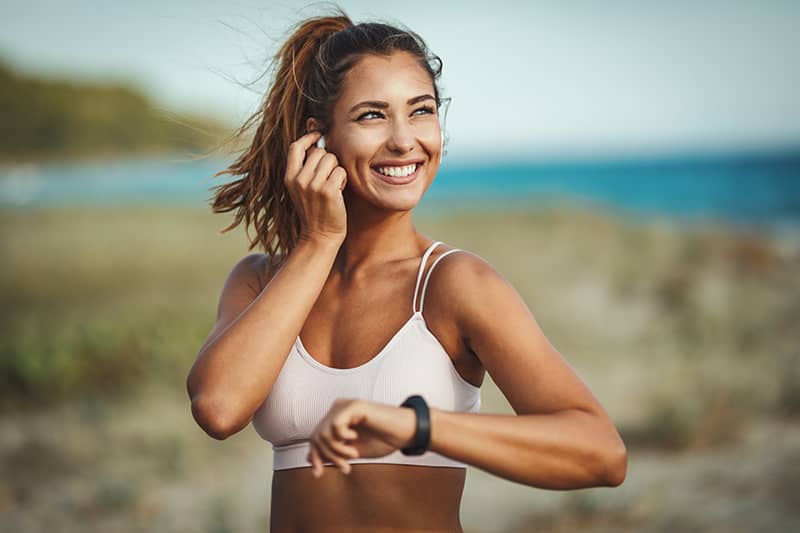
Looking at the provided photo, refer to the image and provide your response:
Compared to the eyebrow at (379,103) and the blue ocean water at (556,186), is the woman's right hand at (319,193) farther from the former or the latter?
the blue ocean water at (556,186)

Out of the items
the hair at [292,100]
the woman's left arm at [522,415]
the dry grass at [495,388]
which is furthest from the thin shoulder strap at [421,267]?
the dry grass at [495,388]

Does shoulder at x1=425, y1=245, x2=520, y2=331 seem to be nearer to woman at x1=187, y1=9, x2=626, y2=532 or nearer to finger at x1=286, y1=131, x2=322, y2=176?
woman at x1=187, y1=9, x2=626, y2=532

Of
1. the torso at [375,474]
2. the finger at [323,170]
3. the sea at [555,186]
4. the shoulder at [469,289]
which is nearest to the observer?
the shoulder at [469,289]

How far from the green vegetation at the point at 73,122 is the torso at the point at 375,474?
2055 centimetres

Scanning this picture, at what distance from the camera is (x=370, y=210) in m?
2.67

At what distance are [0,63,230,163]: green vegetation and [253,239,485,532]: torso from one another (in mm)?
20552

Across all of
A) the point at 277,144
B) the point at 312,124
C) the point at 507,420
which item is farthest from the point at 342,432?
the point at 277,144

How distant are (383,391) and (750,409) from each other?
7286mm

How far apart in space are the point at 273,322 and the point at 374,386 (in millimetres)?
303

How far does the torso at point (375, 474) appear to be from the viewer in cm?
237

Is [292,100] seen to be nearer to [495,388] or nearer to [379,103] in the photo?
[379,103]

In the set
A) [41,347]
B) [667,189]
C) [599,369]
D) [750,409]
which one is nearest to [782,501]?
[750,409]

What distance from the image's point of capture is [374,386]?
2.31 m

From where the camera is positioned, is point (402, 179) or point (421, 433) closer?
point (421, 433)
